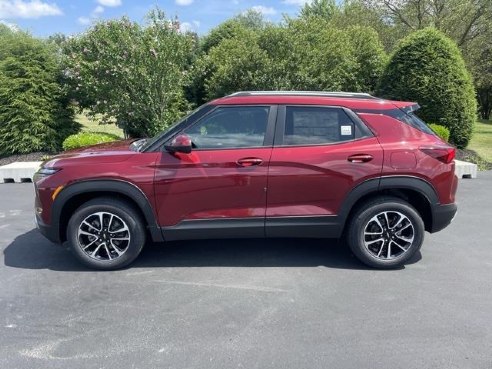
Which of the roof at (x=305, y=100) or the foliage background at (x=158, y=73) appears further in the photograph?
the foliage background at (x=158, y=73)

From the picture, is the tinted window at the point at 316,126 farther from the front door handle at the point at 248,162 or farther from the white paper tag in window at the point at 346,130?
the front door handle at the point at 248,162

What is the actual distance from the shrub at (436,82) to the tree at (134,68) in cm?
522

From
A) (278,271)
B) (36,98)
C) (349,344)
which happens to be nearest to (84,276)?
(278,271)

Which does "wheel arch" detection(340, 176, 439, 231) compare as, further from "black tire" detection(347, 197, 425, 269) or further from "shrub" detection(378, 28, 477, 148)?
"shrub" detection(378, 28, 477, 148)

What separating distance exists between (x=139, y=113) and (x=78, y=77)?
5.55 ft

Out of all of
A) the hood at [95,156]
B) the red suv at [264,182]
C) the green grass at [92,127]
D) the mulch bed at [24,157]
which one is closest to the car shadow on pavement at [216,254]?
the red suv at [264,182]

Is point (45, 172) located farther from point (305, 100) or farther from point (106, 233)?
point (305, 100)

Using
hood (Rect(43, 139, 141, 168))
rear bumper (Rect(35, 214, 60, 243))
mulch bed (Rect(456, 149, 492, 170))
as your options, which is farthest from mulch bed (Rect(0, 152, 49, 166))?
mulch bed (Rect(456, 149, 492, 170))

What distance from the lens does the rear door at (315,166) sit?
434 centimetres

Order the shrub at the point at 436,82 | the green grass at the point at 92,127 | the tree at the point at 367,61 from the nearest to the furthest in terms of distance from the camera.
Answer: the shrub at the point at 436,82 → the green grass at the point at 92,127 → the tree at the point at 367,61

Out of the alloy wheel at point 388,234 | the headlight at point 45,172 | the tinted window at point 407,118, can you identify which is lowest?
the alloy wheel at point 388,234

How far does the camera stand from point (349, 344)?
324 centimetres

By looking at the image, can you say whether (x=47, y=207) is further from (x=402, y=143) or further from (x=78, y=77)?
(x=78, y=77)

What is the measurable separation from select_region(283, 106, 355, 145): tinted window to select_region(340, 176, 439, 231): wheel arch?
0.51m
